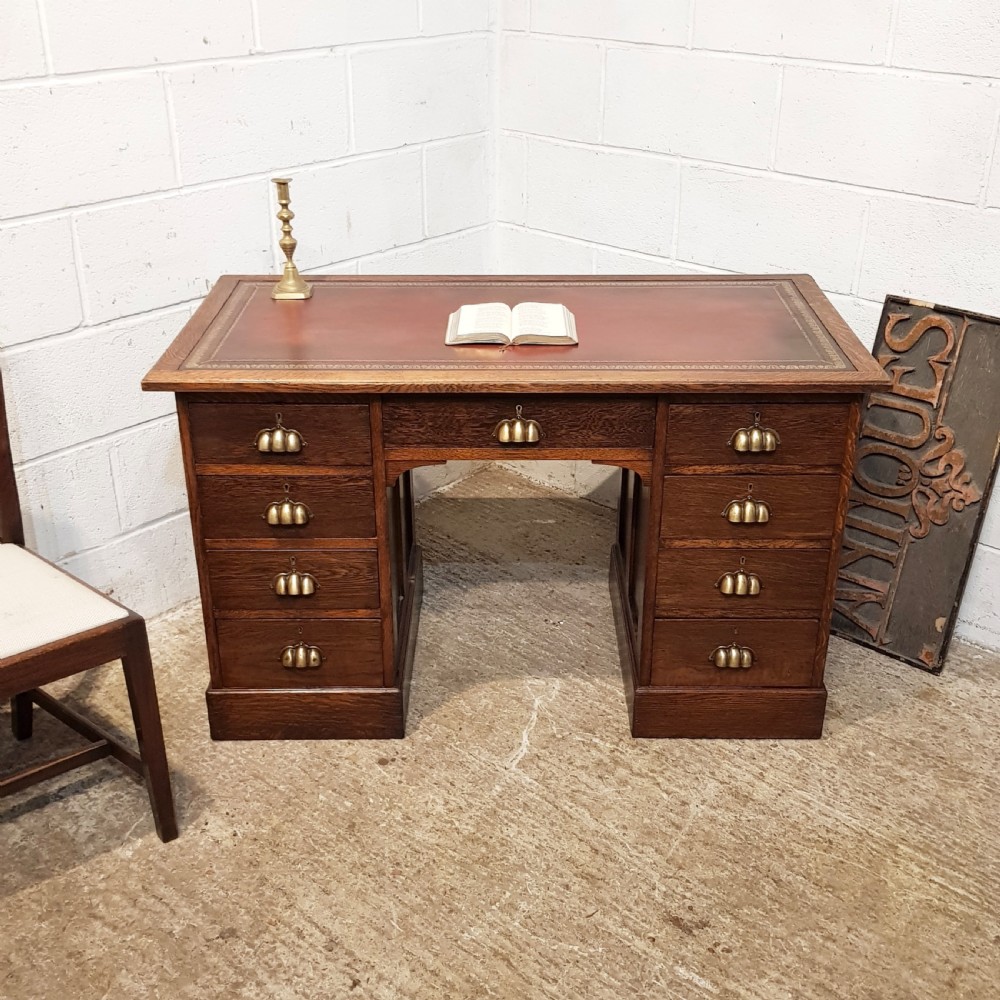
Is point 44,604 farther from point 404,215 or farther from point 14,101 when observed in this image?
point 404,215

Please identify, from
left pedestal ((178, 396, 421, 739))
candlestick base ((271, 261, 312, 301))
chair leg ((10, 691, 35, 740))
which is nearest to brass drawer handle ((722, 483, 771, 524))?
left pedestal ((178, 396, 421, 739))

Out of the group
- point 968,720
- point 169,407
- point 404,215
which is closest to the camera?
point 968,720

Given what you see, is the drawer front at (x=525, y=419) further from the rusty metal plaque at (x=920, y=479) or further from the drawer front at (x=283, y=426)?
the rusty metal plaque at (x=920, y=479)

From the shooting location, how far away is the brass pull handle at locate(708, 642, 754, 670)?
2.22 meters

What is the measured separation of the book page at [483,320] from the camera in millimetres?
2082

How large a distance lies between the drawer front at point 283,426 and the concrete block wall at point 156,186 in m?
0.54

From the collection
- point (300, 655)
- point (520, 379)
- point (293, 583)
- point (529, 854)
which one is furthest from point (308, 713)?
point (520, 379)

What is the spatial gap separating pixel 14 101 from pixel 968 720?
7.39 feet

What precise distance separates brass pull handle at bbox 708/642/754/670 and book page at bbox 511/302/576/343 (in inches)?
26.6

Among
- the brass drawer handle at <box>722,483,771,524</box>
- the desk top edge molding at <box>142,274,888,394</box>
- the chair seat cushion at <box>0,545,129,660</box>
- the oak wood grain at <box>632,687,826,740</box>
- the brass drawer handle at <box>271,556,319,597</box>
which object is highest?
the desk top edge molding at <box>142,274,888,394</box>

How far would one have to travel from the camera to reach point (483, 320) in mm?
2143

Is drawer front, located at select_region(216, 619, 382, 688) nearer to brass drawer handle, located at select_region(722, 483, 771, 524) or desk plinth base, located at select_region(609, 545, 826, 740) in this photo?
desk plinth base, located at select_region(609, 545, 826, 740)

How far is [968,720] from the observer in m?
2.36

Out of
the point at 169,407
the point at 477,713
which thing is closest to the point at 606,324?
the point at 477,713
